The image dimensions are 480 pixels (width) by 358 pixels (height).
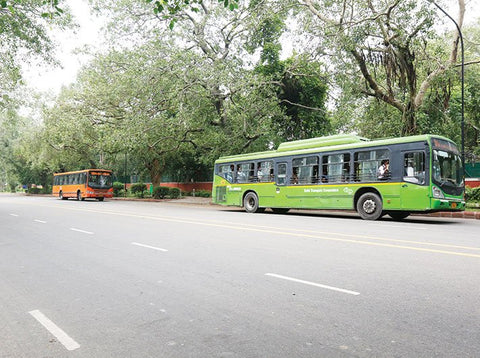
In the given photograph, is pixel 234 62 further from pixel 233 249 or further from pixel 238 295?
pixel 238 295

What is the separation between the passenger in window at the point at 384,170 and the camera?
14914 mm

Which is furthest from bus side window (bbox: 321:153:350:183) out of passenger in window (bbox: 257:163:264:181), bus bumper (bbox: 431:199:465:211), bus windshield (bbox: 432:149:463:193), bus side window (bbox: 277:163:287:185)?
passenger in window (bbox: 257:163:264:181)

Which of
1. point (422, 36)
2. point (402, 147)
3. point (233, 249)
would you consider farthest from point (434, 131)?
point (233, 249)

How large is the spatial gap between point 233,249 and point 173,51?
16.4 metres

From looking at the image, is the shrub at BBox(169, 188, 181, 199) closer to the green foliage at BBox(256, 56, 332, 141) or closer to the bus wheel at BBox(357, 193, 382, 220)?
the green foliage at BBox(256, 56, 332, 141)

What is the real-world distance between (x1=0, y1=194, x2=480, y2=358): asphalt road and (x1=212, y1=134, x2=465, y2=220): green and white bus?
18.8ft

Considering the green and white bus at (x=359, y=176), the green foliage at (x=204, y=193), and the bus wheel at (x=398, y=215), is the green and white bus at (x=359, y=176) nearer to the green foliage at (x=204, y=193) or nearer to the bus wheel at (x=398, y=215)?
the bus wheel at (x=398, y=215)

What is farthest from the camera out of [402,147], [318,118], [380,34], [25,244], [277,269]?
[318,118]

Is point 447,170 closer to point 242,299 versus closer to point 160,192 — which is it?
point 242,299

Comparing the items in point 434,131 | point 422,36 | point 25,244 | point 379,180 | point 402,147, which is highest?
point 422,36

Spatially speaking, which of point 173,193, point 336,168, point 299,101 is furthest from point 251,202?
point 173,193

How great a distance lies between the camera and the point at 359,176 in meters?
15.8

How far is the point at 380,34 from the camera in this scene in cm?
1988

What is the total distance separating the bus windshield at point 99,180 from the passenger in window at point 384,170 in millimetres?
27471
